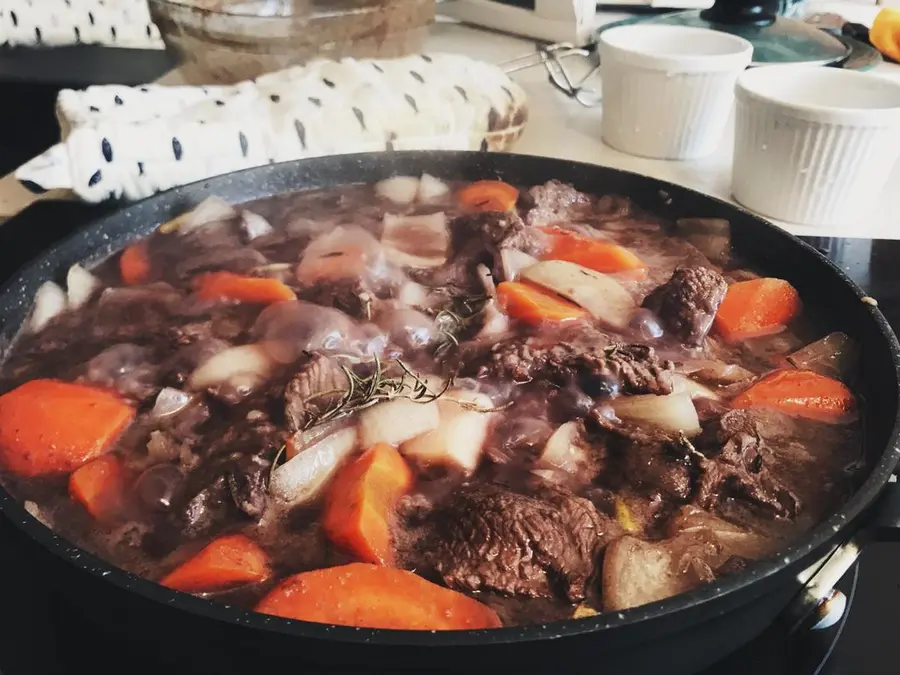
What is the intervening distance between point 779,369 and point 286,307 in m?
0.94

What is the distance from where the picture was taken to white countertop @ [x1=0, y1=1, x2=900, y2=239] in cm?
237

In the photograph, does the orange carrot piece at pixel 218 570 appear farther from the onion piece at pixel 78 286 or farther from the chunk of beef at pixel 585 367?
the onion piece at pixel 78 286

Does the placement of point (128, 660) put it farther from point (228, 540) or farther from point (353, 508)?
point (353, 508)

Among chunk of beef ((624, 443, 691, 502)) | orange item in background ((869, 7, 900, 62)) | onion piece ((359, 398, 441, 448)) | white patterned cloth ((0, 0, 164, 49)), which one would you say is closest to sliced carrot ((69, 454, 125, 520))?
onion piece ((359, 398, 441, 448))

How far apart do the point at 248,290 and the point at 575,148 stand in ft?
5.01

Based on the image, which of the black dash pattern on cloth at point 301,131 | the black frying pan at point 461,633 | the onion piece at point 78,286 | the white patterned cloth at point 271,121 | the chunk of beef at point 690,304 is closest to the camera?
the black frying pan at point 461,633

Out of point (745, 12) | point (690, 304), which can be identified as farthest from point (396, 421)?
point (745, 12)

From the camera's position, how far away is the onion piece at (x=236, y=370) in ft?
4.73

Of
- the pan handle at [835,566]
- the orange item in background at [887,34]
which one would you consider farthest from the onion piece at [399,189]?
the orange item in background at [887,34]

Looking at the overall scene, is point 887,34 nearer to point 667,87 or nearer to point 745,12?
Answer: point 745,12

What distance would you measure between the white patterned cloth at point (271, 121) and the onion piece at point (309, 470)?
117 centimetres

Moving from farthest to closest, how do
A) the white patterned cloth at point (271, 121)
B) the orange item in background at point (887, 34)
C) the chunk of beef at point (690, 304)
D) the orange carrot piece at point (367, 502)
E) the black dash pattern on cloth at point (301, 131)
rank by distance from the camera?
the orange item in background at point (887, 34) < the black dash pattern on cloth at point (301, 131) < the white patterned cloth at point (271, 121) < the chunk of beef at point (690, 304) < the orange carrot piece at point (367, 502)

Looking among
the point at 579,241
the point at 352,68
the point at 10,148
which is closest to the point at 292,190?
the point at 352,68

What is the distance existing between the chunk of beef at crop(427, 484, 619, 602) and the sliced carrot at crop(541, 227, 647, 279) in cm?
80
